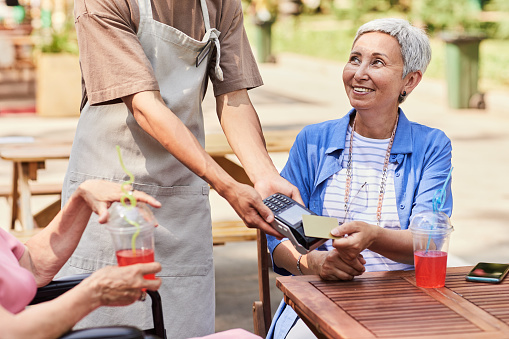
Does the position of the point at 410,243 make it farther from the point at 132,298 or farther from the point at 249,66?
the point at 132,298

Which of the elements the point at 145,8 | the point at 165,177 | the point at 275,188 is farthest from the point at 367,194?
the point at 145,8

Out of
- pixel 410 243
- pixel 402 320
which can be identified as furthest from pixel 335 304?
pixel 410 243

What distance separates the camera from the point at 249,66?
2.96m

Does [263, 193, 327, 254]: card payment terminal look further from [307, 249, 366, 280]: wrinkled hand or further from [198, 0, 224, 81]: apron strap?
[198, 0, 224, 81]: apron strap

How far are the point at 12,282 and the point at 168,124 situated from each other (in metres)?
0.70

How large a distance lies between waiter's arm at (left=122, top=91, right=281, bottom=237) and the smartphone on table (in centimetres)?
64

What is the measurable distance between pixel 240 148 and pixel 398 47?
734 millimetres

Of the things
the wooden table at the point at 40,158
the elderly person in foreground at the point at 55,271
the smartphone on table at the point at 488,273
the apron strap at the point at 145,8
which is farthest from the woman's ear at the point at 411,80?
the wooden table at the point at 40,158

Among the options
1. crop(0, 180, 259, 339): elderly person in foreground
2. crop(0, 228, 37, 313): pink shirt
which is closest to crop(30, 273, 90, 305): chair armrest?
crop(0, 180, 259, 339): elderly person in foreground

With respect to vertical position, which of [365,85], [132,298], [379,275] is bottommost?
[379,275]

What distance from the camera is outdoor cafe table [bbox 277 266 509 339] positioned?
2.02m

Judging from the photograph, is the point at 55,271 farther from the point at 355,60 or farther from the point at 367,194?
the point at 355,60

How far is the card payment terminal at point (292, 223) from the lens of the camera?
7.70ft

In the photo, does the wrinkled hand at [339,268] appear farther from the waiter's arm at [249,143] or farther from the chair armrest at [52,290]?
the chair armrest at [52,290]
